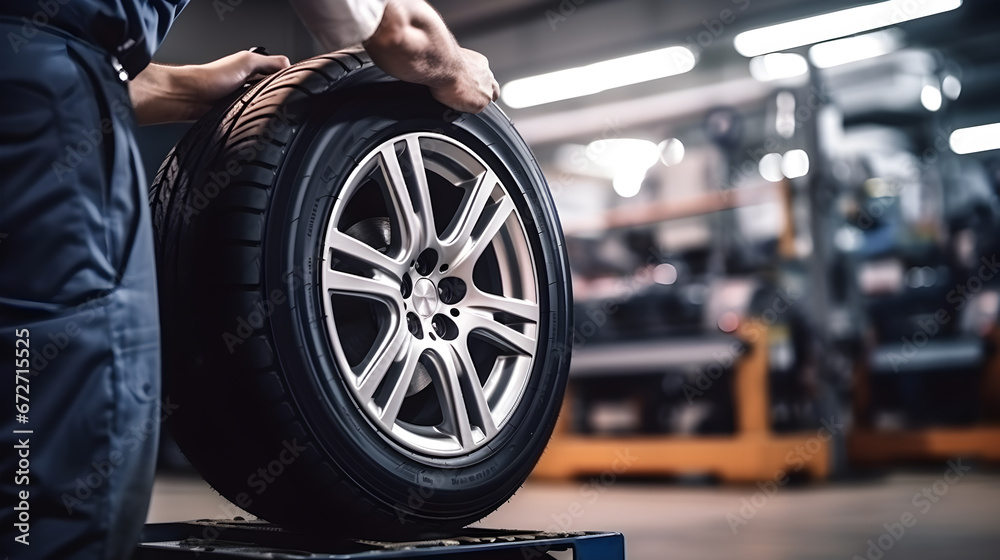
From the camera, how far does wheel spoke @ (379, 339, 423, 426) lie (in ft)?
4.66

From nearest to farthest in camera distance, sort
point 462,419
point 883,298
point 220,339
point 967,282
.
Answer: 1. point 220,339
2. point 462,419
3. point 967,282
4. point 883,298

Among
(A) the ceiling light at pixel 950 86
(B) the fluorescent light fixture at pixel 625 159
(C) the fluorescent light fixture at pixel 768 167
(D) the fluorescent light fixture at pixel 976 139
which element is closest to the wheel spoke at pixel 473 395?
(A) the ceiling light at pixel 950 86

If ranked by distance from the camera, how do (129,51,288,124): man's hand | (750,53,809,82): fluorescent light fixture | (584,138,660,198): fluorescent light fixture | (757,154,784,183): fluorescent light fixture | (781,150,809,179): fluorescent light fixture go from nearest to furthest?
(129,51,288,124): man's hand
(781,150,809,179): fluorescent light fixture
(750,53,809,82): fluorescent light fixture
(757,154,784,183): fluorescent light fixture
(584,138,660,198): fluorescent light fixture

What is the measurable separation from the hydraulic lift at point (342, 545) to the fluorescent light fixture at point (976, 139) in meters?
12.9

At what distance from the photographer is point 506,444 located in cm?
154

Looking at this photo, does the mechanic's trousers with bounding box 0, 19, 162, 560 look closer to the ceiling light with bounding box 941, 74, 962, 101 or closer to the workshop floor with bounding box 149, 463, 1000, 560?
the workshop floor with bounding box 149, 463, 1000, 560

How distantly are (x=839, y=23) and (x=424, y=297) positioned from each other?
853 centimetres

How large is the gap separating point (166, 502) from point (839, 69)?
6969 mm

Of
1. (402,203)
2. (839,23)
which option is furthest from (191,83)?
(839,23)

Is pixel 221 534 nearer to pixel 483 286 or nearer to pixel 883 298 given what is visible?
pixel 483 286

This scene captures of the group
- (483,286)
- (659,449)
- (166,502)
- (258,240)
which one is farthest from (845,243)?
(258,240)

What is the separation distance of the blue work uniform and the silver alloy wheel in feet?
1.14

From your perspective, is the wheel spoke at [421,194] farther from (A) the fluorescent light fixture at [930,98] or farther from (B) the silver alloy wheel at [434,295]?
(A) the fluorescent light fixture at [930,98]

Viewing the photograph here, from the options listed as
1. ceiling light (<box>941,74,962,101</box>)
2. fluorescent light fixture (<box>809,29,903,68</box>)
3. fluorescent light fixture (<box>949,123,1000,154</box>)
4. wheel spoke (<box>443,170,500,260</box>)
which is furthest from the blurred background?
fluorescent light fixture (<box>949,123,1000,154</box>)
